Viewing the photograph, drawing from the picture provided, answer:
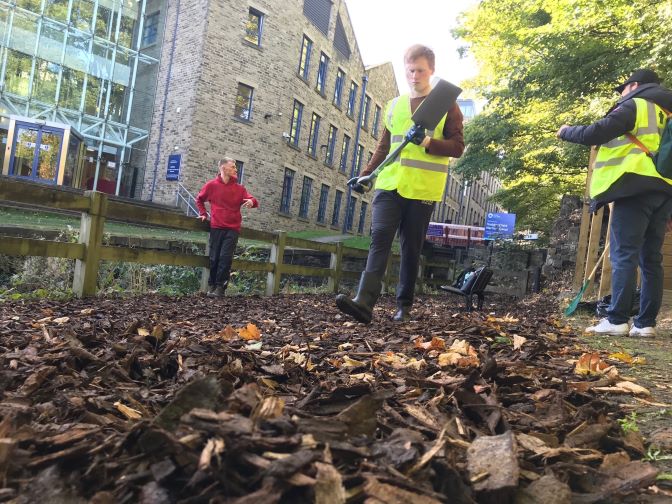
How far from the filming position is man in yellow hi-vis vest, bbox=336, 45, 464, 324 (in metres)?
3.89

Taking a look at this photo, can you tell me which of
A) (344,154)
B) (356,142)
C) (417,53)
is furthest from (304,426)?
(356,142)

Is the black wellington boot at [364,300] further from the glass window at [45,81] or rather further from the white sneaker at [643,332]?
the glass window at [45,81]

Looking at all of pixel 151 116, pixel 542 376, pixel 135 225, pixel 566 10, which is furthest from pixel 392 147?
pixel 151 116

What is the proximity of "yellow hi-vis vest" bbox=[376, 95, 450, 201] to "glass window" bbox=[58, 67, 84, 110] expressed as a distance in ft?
71.0

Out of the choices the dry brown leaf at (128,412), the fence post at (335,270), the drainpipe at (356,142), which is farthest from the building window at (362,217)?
the dry brown leaf at (128,412)

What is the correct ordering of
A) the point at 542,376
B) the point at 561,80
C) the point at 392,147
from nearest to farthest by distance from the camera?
the point at 542,376 < the point at 392,147 < the point at 561,80

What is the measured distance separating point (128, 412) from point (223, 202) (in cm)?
580

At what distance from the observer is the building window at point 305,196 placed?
26547mm

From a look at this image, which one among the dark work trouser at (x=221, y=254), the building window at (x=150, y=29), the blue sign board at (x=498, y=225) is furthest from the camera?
the building window at (x=150, y=29)

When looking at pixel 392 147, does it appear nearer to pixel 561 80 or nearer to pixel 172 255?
pixel 172 255

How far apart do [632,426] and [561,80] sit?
10.3m

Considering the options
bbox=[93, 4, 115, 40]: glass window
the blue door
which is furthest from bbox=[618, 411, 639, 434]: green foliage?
bbox=[93, 4, 115, 40]: glass window

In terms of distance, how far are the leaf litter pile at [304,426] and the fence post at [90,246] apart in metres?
2.75

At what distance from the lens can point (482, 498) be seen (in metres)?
1.00
